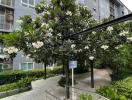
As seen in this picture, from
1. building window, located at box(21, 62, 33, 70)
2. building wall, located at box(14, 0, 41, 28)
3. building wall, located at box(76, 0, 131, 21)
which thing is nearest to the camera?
building wall, located at box(14, 0, 41, 28)

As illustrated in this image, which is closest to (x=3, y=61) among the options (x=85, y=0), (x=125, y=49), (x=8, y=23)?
(x=8, y=23)

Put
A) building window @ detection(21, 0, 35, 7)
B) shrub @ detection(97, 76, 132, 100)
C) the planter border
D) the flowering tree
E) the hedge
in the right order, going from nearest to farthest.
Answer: the flowering tree
shrub @ detection(97, 76, 132, 100)
the planter border
the hedge
building window @ detection(21, 0, 35, 7)

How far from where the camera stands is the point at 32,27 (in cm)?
902

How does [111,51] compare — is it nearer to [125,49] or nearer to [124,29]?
[124,29]

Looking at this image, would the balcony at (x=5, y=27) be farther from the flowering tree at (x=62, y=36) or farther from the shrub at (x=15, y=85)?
the flowering tree at (x=62, y=36)

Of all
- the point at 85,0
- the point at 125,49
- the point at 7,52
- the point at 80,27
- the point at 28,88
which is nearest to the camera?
the point at 7,52

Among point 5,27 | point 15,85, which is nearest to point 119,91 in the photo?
point 15,85

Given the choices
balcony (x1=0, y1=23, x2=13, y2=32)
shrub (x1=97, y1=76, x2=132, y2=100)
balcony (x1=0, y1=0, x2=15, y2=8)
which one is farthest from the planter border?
balcony (x1=0, y1=0, x2=15, y2=8)

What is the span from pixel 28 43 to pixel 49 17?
6.42 ft

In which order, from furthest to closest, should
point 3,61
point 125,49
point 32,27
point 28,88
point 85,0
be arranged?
1. point 85,0
2. point 3,61
3. point 125,49
4. point 28,88
5. point 32,27

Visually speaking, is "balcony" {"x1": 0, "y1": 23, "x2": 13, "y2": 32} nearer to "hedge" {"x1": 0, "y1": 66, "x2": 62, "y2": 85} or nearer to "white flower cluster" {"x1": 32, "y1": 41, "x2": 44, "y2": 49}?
"hedge" {"x1": 0, "y1": 66, "x2": 62, "y2": 85}

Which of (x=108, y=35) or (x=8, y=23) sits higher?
(x=8, y=23)

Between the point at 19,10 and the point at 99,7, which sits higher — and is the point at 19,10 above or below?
below

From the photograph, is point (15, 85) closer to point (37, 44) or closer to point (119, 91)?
point (37, 44)
